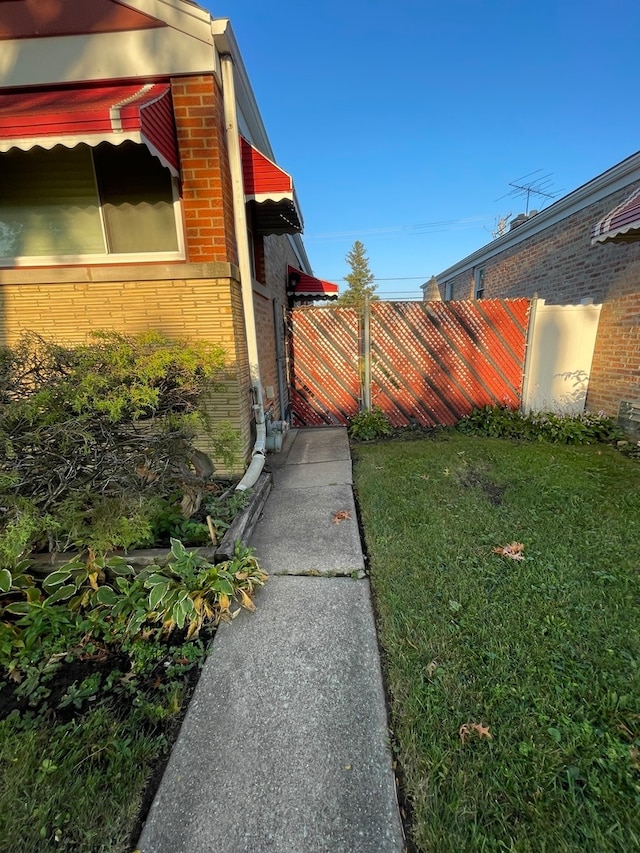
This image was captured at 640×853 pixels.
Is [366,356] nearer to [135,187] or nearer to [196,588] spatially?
[135,187]

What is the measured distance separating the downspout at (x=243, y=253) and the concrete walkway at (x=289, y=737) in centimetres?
156

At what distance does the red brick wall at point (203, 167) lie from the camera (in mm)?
3521

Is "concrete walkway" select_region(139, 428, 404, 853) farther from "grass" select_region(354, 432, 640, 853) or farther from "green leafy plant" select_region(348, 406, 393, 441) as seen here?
"green leafy plant" select_region(348, 406, 393, 441)

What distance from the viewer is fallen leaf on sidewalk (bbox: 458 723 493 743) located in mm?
1604

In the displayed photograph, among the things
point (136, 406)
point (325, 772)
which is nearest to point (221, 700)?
point (325, 772)

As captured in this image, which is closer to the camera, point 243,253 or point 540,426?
point 243,253

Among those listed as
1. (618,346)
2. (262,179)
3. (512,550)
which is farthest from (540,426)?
(262,179)

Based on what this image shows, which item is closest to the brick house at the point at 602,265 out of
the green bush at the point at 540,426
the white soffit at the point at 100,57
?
the green bush at the point at 540,426

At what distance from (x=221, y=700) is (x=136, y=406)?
5.65ft

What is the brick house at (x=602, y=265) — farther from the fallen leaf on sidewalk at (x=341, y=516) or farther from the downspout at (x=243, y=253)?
the fallen leaf on sidewalk at (x=341, y=516)

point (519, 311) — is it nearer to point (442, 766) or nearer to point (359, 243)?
point (442, 766)

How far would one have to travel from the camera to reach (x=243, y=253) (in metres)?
4.05

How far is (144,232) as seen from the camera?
3.89 metres

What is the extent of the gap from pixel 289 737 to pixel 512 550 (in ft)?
7.01
